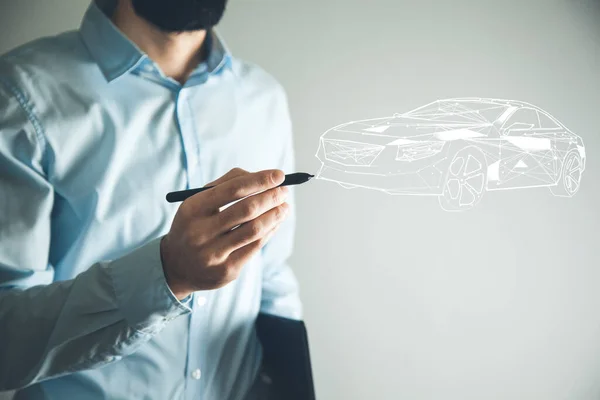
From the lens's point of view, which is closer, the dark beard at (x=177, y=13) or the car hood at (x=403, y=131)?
the dark beard at (x=177, y=13)

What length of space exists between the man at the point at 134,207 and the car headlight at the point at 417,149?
205mm

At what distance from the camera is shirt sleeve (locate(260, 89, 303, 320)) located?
0.81m

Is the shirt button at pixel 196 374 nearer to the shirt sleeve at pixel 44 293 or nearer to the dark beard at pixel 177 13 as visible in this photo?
the shirt sleeve at pixel 44 293

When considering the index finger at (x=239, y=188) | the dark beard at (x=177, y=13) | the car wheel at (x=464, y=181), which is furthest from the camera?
the car wheel at (x=464, y=181)

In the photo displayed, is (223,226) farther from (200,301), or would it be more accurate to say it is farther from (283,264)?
(283,264)

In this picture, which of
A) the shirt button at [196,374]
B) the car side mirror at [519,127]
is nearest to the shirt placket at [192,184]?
the shirt button at [196,374]

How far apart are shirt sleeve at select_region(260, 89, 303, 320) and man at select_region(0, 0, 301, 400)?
0.02 m

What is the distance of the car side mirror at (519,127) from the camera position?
75 centimetres

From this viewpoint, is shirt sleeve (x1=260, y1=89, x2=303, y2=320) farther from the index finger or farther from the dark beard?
the index finger

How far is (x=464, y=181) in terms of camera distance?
2.51 feet

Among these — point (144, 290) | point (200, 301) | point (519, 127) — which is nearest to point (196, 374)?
point (200, 301)

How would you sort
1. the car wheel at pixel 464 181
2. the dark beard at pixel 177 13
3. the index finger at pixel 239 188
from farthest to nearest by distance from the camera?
the car wheel at pixel 464 181 → the dark beard at pixel 177 13 → the index finger at pixel 239 188

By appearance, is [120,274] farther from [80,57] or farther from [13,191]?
[80,57]

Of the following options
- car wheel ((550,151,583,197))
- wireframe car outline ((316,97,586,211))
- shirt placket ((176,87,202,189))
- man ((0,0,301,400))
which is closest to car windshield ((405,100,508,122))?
wireframe car outline ((316,97,586,211))
